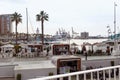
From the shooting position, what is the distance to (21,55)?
43375 mm

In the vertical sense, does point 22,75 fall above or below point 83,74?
below

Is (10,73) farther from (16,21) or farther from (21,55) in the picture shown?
(16,21)

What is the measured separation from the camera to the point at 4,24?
152m

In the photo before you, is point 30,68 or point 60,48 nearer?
point 30,68

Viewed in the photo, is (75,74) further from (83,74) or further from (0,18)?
(0,18)

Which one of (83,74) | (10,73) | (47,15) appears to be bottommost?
(10,73)

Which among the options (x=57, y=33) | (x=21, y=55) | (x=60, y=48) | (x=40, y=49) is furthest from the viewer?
(x=57, y=33)

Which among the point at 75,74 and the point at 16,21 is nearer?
the point at 75,74

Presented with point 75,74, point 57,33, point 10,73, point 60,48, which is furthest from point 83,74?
point 57,33

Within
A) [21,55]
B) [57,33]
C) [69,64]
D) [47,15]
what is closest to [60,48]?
[21,55]

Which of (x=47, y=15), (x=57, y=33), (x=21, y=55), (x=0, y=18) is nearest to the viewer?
(x=21, y=55)

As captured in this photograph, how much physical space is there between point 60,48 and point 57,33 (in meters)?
74.4

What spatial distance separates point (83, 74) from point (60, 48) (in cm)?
3595

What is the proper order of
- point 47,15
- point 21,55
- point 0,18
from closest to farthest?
point 21,55 → point 47,15 → point 0,18
